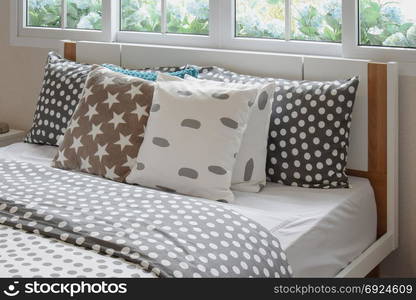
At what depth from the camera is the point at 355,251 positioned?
2807mm

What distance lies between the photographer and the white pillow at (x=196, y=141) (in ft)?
9.00

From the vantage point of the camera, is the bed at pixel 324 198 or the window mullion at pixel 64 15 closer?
the bed at pixel 324 198

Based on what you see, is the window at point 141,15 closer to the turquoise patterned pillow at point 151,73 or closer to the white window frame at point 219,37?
the white window frame at point 219,37

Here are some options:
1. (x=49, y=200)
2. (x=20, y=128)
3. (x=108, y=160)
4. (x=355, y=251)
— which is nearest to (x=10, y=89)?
(x=20, y=128)

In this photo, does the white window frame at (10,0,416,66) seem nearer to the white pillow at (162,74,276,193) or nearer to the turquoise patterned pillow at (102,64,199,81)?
the turquoise patterned pillow at (102,64,199,81)

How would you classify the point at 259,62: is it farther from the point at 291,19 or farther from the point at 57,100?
the point at 57,100

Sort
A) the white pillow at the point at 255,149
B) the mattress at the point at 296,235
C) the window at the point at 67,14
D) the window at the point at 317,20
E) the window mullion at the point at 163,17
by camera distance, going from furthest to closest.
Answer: the window at the point at 67,14 → the window mullion at the point at 163,17 → the window at the point at 317,20 → the white pillow at the point at 255,149 → the mattress at the point at 296,235

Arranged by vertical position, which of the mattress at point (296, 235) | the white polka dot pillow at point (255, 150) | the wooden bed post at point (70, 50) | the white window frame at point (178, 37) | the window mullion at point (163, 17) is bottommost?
the mattress at point (296, 235)

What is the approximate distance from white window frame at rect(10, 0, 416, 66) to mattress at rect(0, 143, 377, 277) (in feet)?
1.58

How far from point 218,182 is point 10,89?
179cm

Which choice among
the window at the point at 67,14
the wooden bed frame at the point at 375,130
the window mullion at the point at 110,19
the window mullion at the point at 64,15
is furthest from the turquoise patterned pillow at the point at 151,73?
the window mullion at the point at 64,15

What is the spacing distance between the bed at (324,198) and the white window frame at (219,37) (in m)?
0.09

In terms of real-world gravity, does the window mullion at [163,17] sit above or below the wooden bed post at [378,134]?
above

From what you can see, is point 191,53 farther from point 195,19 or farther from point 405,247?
point 405,247
